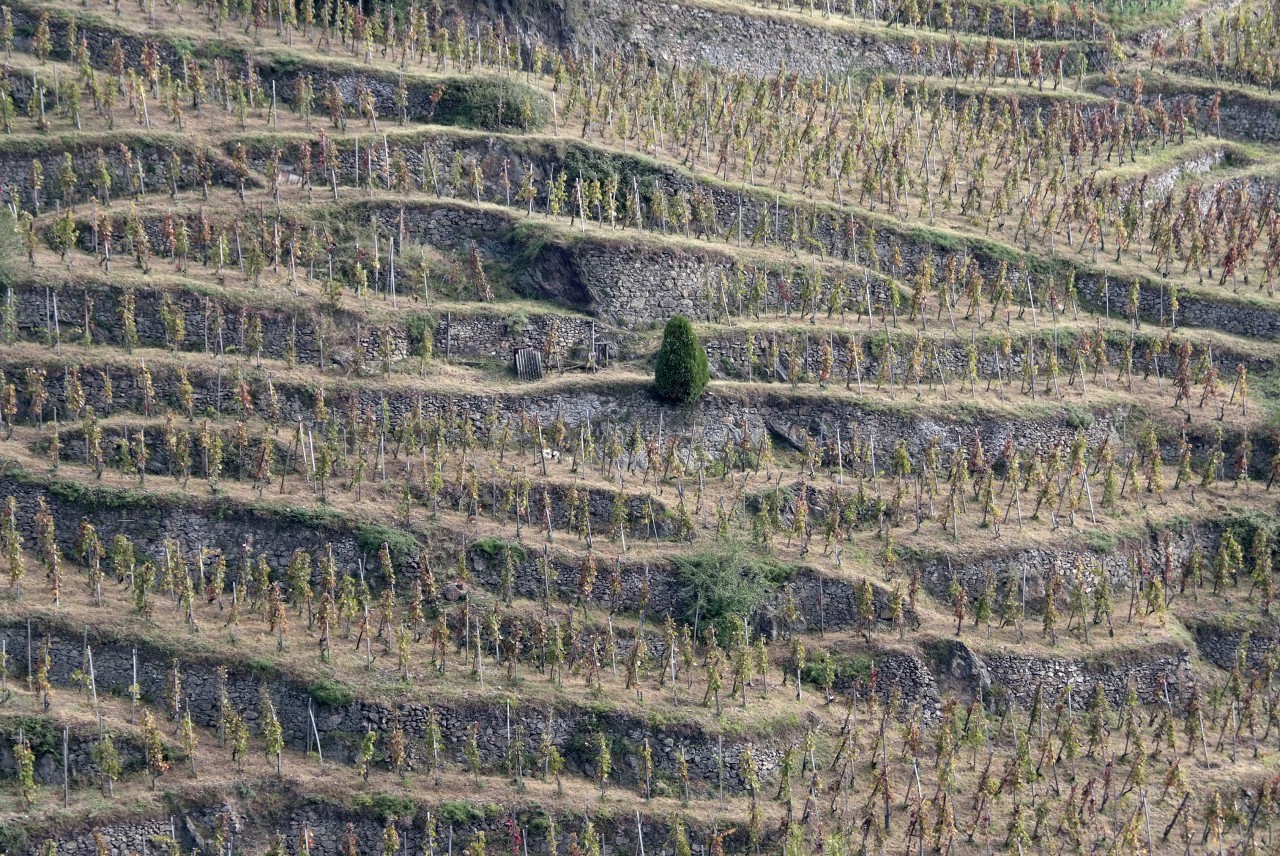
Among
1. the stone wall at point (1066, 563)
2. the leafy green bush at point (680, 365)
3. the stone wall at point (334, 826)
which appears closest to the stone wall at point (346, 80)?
the leafy green bush at point (680, 365)

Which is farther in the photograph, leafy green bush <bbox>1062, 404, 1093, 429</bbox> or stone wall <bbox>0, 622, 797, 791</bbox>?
leafy green bush <bbox>1062, 404, 1093, 429</bbox>

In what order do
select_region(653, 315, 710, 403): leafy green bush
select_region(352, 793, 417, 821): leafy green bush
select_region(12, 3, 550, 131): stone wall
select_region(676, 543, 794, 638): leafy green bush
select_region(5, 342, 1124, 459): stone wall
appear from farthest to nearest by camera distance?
select_region(12, 3, 550, 131): stone wall, select_region(653, 315, 710, 403): leafy green bush, select_region(5, 342, 1124, 459): stone wall, select_region(676, 543, 794, 638): leafy green bush, select_region(352, 793, 417, 821): leafy green bush

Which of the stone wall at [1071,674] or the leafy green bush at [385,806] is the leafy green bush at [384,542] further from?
the stone wall at [1071,674]

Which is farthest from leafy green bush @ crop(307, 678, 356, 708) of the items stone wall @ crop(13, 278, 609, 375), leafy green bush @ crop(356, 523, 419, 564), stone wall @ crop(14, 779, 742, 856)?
stone wall @ crop(13, 278, 609, 375)

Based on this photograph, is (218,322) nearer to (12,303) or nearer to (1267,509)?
(12,303)

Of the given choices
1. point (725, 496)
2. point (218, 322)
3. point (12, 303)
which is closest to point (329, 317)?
point (218, 322)

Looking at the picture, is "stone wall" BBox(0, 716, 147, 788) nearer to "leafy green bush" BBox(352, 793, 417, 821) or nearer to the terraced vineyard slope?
the terraced vineyard slope
